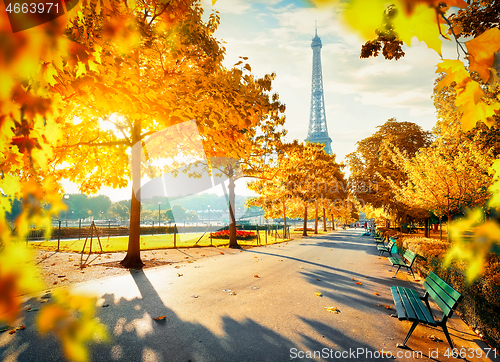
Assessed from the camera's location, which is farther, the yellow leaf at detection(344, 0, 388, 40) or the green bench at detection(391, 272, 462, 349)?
the green bench at detection(391, 272, 462, 349)

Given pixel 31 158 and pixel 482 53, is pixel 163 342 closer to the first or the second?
pixel 31 158

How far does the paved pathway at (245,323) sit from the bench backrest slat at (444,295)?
1.98 ft

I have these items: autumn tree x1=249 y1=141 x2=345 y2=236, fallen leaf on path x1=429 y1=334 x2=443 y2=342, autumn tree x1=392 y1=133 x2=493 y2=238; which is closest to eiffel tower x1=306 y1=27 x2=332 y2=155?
autumn tree x1=249 y1=141 x2=345 y2=236

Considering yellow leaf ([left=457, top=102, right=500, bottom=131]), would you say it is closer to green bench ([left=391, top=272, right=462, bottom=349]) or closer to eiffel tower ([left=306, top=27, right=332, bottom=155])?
green bench ([left=391, top=272, right=462, bottom=349])

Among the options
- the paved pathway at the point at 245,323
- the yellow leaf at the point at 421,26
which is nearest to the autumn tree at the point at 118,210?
the paved pathway at the point at 245,323

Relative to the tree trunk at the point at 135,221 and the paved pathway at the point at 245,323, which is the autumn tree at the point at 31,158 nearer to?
the paved pathway at the point at 245,323

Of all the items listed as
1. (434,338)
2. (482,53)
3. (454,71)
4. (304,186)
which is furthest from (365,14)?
(304,186)

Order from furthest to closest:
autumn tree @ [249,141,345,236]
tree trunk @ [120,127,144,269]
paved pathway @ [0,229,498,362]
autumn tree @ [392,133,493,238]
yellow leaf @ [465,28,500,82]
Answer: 1. autumn tree @ [249,141,345,236]
2. autumn tree @ [392,133,493,238]
3. tree trunk @ [120,127,144,269]
4. paved pathway @ [0,229,498,362]
5. yellow leaf @ [465,28,500,82]

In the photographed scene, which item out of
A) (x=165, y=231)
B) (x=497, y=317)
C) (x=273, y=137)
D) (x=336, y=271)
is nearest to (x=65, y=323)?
(x=497, y=317)

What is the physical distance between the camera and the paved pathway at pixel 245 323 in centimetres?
378

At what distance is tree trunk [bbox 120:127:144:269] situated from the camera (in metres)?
10.1

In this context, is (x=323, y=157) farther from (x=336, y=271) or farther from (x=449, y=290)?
(x=449, y=290)

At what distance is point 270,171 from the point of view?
17609mm

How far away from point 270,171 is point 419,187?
856 cm
